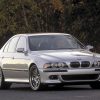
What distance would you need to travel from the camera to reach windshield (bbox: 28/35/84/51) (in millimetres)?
19734

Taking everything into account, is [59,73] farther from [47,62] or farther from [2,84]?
[2,84]

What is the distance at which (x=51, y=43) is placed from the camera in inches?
786

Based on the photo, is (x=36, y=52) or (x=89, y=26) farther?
(x=89, y=26)

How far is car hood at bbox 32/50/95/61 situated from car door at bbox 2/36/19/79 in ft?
4.31

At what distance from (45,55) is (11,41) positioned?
96.7 inches

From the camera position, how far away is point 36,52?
63.1ft

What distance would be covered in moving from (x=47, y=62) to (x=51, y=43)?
1.63 metres

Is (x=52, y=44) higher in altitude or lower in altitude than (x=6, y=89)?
higher

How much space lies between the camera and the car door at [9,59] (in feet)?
66.4

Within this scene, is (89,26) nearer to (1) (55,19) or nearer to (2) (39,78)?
(1) (55,19)

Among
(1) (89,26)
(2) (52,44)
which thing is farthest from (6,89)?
(1) (89,26)

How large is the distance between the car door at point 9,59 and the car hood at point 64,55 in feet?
4.31
